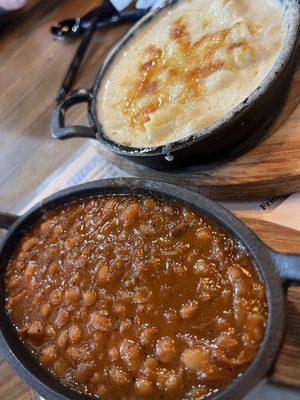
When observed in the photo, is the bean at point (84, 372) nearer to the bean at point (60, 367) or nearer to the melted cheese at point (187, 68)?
the bean at point (60, 367)

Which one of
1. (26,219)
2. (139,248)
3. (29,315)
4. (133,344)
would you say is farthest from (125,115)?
(133,344)

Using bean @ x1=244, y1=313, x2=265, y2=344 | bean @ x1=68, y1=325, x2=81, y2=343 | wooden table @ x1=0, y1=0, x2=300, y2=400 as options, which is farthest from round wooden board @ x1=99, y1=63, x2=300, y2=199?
wooden table @ x1=0, y1=0, x2=300, y2=400

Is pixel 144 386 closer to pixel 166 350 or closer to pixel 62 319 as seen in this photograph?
pixel 166 350

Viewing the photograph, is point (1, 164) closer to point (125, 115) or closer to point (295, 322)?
point (125, 115)

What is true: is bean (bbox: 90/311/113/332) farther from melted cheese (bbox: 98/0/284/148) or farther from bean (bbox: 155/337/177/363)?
melted cheese (bbox: 98/0/284/148)

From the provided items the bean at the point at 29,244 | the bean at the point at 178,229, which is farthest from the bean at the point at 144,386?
the bean at the point at 29,244

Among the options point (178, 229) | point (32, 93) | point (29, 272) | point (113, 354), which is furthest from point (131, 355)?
point (32, 93)
